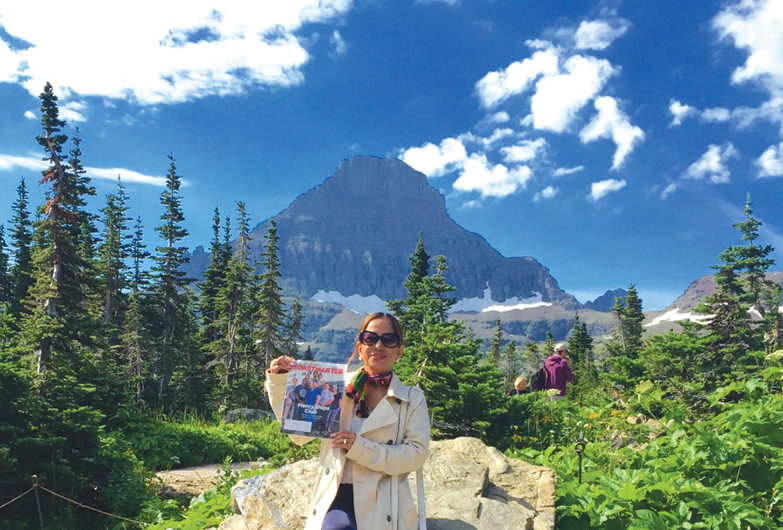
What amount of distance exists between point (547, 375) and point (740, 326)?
422cm

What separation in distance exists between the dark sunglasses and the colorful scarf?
0.67 feet

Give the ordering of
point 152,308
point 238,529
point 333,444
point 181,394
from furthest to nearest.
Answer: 1. point 152,308
2. point 181,394
3. point 238,529
4. point 333,444

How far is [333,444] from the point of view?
3.06 m

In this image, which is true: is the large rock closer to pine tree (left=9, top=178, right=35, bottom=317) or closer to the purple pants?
the purple pants

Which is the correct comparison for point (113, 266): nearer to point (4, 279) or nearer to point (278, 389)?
point (4, 279)

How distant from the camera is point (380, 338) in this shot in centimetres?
339

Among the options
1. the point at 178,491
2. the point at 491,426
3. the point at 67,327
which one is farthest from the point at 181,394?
the point at 491,426

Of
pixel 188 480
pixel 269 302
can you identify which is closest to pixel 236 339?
pixel 269 302

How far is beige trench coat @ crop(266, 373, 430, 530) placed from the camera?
3.10 meters

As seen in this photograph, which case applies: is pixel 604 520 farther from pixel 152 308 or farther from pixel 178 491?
pixel 152 308

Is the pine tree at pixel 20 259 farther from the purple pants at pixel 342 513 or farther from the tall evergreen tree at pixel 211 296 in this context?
the purple pants at pixel 342 513

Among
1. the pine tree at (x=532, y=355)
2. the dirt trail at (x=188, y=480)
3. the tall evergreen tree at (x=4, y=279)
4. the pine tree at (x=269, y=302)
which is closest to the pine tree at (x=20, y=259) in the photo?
the tall evergreen tree at (x=4, y=279)

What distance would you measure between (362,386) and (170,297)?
41.6 meters

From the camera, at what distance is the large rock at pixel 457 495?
416 centimetres
